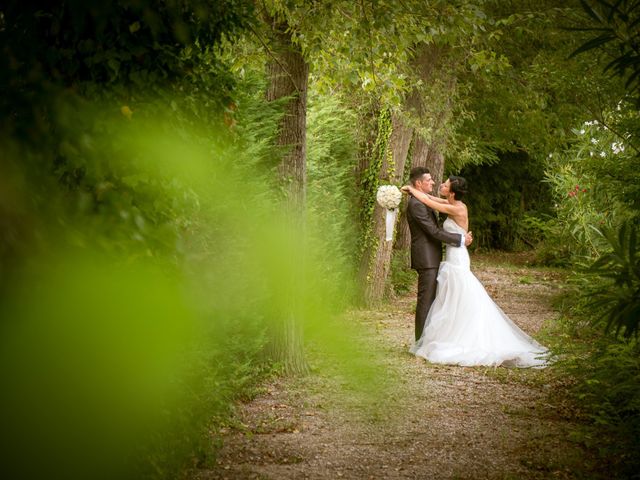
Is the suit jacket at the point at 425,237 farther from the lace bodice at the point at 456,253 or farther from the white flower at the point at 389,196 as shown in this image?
the white flower at the point at 389,196

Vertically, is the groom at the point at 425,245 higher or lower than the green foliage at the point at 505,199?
lower

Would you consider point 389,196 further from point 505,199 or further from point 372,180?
point 505,199

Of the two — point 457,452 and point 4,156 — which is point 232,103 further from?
point 457,452

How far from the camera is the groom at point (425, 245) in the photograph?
29.0 ft

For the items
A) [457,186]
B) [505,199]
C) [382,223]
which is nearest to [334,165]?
[382,223]

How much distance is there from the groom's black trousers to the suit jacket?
0.28 feet

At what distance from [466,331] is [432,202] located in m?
1.54

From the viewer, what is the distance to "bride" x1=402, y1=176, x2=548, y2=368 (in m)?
8.21

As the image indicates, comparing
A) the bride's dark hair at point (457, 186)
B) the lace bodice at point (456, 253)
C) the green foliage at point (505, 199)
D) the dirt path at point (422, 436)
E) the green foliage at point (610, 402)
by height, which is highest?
the green foliage at point (505, 199)

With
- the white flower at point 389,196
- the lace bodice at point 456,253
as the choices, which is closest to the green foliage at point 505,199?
the white flower at point 389,196

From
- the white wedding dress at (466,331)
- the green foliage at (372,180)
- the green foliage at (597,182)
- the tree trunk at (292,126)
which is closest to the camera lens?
the green foliage at (597,182)

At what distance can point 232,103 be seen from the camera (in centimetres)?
342

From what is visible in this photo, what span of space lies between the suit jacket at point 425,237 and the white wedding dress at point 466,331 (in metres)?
0.18

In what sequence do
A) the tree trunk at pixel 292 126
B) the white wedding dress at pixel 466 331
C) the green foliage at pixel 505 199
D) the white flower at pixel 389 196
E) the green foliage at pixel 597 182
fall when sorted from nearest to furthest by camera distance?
1. the green foliage at pixel 597 182
2. the tree trunk at pixel 292 126
3. the white wedding dress at pixel 466 331
4. the white flower at pixel 389 196
5. the green foliage at pixel 505 199
